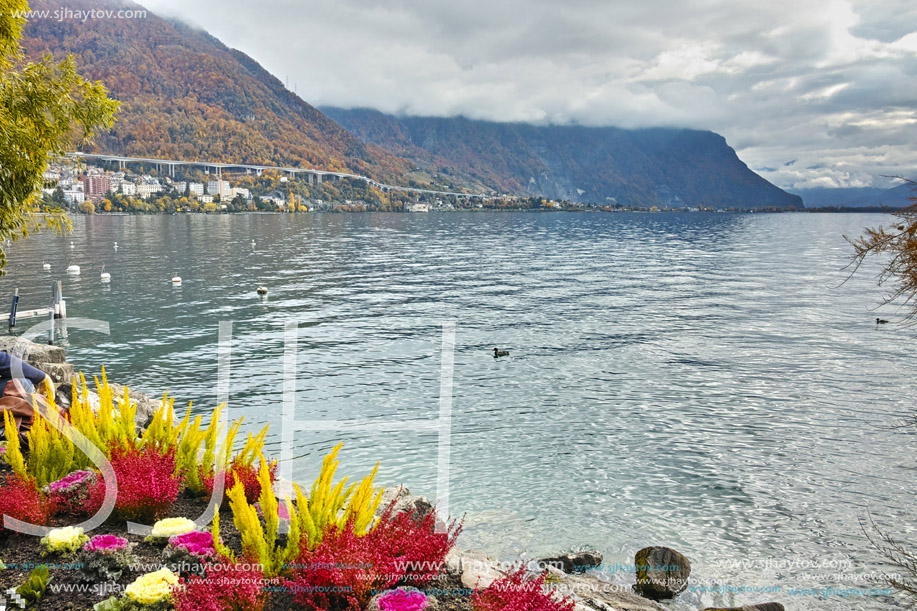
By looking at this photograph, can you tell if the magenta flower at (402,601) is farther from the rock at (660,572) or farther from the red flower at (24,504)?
the rock at (660,572)

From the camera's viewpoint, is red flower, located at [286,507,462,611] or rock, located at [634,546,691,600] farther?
rock, located at [634,546,691,600]

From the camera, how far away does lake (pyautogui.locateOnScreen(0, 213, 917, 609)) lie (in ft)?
46.3

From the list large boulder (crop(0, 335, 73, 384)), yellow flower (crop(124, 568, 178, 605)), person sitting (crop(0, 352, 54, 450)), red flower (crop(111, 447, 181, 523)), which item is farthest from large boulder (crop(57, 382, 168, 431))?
yellow flower (crop(124, 568, 178, 605))

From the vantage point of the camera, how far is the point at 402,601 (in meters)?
6.14

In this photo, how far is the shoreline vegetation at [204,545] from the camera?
630 centimetres

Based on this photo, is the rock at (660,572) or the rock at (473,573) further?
the rock at (660,572)

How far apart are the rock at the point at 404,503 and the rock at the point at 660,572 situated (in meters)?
4.19

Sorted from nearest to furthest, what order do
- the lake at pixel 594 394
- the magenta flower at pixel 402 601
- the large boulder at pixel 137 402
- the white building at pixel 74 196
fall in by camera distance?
the magenta flower at pixel 402 601 → the lake at pixel 594 394 → the large boulder at pixel 137 402 → the white building at pixel 74 196

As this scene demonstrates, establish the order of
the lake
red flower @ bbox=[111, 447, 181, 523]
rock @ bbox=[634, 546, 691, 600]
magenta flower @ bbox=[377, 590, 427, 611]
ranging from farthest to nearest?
1. the lake
2. rock @ bbox=[634, 546, 691, 600]
3. red flower @ bbox=[111, 447, 181, 523]
4. magenta flower @ bbox=[377, 590, 427, 611]

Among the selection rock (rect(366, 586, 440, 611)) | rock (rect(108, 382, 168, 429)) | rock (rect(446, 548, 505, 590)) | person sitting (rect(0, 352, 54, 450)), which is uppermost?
person sitting (rect(0, 352, 54, 450))

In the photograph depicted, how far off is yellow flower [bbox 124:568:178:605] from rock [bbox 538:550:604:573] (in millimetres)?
7082

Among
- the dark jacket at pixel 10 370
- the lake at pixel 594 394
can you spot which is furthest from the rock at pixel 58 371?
the dark jacket at pixel 10 370

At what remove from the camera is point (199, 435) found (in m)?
9.70

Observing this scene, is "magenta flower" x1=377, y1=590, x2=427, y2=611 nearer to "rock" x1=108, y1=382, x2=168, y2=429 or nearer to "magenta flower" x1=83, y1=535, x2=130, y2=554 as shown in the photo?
"magenta flower" x1=83, y1=535, x2=130, y2=554
